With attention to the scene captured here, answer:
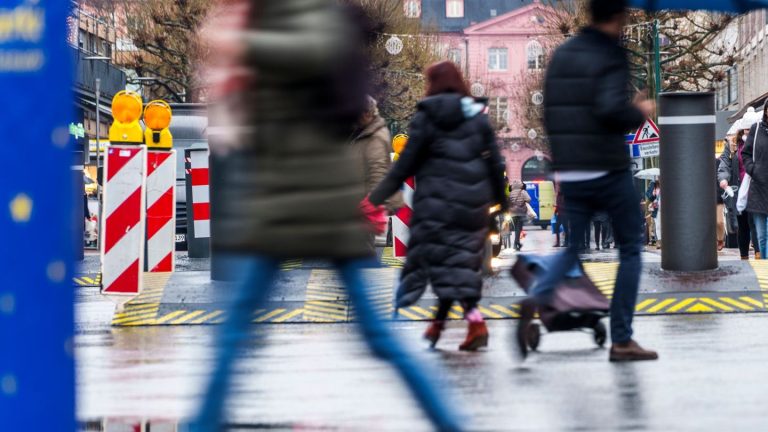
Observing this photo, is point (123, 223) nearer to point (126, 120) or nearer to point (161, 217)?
point (126, 120)

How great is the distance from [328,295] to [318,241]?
6.57m

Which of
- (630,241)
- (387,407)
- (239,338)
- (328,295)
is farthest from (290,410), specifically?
(328,295)

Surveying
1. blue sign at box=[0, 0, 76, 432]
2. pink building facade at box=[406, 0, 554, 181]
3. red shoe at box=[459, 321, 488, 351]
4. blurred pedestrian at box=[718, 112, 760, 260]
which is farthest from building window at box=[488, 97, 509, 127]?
blue sign at box=[0, 0, 76, 432]

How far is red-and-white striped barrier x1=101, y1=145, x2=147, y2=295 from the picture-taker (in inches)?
421

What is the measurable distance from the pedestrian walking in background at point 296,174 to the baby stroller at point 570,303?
10.6 ft

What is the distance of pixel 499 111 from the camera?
352ft

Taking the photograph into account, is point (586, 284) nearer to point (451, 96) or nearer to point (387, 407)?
point (451, 96)

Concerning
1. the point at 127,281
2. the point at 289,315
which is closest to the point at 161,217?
the point at 127,281

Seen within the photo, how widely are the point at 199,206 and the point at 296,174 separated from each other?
44.0ft

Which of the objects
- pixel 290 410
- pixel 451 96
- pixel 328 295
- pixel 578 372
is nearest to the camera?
pixel 290 410

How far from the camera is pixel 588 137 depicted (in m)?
7.30

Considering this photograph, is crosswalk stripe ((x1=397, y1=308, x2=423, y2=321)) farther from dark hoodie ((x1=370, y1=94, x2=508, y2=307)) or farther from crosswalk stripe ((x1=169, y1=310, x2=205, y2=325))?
dark hoodie ((x1=370, y1=94, x2=508, y2=307))

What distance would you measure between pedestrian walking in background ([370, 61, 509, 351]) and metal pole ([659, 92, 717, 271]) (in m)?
3.34

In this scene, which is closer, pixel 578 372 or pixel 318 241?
pixel 318 241
